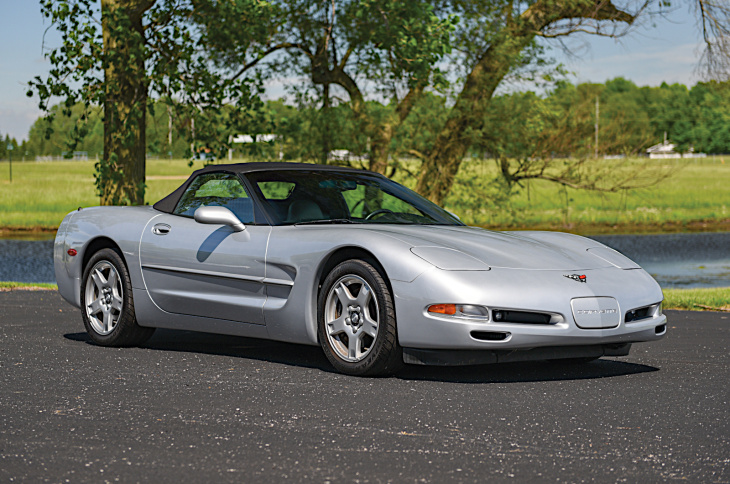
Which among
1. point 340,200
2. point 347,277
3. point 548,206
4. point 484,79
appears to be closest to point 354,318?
point 347,277

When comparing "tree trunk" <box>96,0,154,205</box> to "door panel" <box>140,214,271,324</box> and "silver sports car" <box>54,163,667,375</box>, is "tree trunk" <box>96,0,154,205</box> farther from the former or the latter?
"door panel" <box>140,214,271,324</box>

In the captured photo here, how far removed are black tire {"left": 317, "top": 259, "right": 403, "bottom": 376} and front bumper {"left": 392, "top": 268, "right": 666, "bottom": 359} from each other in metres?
0.10

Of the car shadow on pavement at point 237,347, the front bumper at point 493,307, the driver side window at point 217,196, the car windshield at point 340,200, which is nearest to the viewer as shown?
the front bumper at point 493,307

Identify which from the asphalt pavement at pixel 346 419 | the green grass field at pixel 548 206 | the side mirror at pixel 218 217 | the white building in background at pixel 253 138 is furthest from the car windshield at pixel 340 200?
the green grass field at pixel 548 206

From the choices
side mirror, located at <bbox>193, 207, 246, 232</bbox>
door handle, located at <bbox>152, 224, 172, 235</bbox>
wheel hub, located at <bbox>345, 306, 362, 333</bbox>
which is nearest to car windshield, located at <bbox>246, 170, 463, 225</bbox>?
side mirror, located at <bbox>193, 207, 246, 232</bbox>

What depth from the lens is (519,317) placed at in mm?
5859

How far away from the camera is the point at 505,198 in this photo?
2266 cm

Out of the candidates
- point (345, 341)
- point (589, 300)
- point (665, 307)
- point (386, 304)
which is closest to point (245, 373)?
point (345, 341)

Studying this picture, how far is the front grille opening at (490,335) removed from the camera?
578cm

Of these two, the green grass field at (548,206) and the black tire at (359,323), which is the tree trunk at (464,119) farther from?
the black tire at (359,323)

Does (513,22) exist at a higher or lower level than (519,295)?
higher

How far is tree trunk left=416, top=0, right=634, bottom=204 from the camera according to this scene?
20.5 meters

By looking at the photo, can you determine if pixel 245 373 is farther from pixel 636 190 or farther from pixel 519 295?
pixel 636 190

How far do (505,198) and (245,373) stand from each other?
16912 mm
